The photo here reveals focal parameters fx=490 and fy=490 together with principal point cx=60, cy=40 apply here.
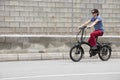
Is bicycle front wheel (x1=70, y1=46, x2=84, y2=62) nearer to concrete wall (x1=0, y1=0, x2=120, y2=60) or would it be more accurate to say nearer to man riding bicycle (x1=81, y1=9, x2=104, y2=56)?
man riding bicycle (x1=81, y1=9, x2=104, y2=56)

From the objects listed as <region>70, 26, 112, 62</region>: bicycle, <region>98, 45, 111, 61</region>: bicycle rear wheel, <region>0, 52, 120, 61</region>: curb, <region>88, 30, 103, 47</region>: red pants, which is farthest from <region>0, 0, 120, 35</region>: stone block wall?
<region>88, 30, 103, 47</region>: red pants

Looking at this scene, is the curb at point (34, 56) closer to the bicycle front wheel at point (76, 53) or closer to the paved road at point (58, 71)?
the paved road at point (58, 71)

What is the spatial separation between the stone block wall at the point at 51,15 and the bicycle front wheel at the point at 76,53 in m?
5.65

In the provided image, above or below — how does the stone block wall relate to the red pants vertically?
above

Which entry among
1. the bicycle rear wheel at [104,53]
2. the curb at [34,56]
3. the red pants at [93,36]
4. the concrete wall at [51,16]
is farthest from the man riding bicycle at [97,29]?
the concrete wall at [51,16]

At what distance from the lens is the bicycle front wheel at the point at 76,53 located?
49.4 ft

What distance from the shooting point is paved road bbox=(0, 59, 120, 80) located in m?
11.2

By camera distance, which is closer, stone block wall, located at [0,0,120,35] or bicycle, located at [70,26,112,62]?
bicycle, located at [70,26,112,62]

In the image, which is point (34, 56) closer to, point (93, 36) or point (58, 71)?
point (93, 36)

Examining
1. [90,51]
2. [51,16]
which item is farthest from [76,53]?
[51,16]

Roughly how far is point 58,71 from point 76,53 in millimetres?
2822

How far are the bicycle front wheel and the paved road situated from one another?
1.64 ft

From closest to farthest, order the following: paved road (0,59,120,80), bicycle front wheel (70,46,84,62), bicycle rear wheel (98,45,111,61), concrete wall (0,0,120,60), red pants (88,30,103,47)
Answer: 1. paved road (0,59,120,80)
2. bicycle front wheel (70,46,84,62)
3. red pants (88,30,103,47)
4. bicycle rear wheel (98,45,111,61)
5. concrete wall (0,0,120,60)

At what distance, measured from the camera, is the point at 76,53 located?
15133 millimetres
